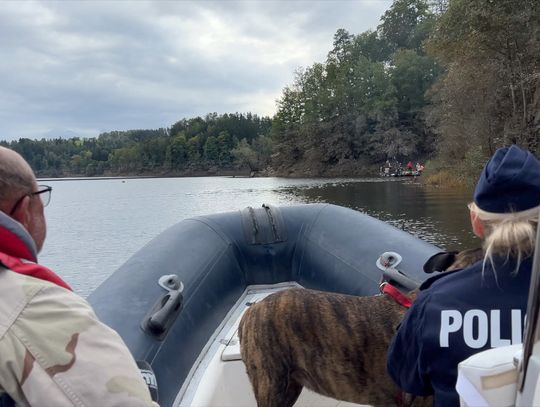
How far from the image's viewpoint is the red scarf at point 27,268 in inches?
42.6

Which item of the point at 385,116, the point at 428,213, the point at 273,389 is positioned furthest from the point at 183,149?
the point at 273,389

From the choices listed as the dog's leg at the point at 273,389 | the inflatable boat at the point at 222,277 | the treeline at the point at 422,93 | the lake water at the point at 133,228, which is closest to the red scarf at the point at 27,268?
the dog's leg at the point at 273,389

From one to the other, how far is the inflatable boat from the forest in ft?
2.81

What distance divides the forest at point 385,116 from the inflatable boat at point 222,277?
33.8 inches

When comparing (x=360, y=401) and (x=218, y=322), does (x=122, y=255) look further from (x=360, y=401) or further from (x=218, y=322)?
(x=360, y=401)

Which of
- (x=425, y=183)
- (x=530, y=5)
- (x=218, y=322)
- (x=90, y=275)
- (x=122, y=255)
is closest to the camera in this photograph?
(x=218, y=322)

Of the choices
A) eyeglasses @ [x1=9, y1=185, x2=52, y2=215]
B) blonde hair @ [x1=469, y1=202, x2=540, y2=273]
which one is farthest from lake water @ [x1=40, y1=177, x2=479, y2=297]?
blonde hair @ [x1=469, y1=202, x2=540, y2=273]

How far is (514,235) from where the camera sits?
119 cm

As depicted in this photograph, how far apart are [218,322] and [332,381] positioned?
1.34 m

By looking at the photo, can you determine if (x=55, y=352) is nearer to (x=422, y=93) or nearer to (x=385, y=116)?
(x=385, y=116)

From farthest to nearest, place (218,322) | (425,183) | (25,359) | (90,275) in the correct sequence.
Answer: (425,183) → (90,275) → (218,322) → (25,359)

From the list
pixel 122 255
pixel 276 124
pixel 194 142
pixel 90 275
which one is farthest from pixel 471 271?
pixel 194 142

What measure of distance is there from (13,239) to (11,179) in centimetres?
19

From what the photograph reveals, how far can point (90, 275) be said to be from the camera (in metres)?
9.16
